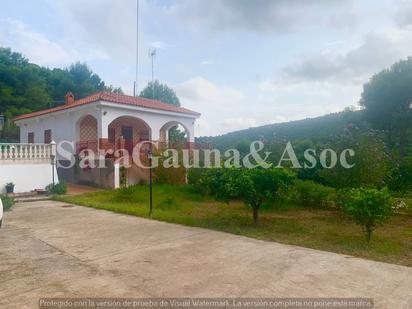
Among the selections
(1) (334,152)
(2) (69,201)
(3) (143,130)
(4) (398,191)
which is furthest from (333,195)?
(3) (143,130)

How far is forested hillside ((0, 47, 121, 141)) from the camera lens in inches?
971

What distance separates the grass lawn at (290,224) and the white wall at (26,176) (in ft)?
6.08

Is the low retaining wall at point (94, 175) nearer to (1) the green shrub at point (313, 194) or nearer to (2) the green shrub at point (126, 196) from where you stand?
(2) the green shrub at point (126, 196)

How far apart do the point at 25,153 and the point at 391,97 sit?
69.7 feet

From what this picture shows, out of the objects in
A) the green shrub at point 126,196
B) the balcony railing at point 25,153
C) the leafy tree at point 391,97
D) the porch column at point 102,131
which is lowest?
the green shrub at point 126,196

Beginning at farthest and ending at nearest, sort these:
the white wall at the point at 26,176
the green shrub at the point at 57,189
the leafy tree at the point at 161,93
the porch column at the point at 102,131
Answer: the leafy tree at the point at 161,93 → the porch column at the point at 102,131 → the green shrub at the point at 57,189 → the white wall at the point at 26,176

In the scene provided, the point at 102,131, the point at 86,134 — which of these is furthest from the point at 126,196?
the point at 86,134

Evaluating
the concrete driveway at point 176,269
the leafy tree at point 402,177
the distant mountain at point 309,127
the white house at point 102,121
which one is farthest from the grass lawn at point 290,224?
the distant mountain at point 309,127

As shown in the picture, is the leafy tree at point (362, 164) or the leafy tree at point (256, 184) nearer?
the leafy tree at point (256, 184)

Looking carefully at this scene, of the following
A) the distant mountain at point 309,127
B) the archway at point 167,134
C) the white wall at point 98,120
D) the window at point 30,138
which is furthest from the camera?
the window at point 30,138

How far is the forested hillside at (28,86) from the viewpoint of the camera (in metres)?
24.7

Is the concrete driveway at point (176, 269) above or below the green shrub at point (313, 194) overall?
below

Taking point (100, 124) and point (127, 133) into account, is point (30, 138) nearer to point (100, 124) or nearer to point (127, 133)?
point (127, 133)

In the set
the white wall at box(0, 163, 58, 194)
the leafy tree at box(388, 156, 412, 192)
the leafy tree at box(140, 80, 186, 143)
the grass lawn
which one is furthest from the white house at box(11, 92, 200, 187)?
the leafy tree at box(140, 80, 186, 143)
